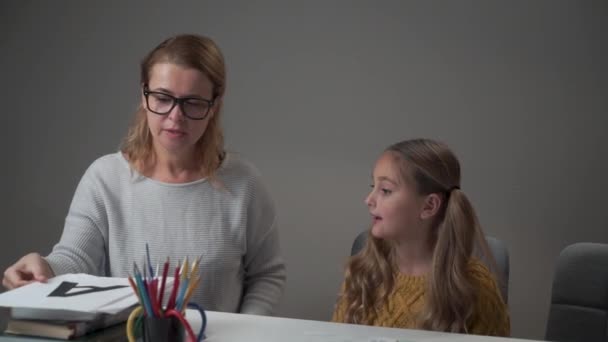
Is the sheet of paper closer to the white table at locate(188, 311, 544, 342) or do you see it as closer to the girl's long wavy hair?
the white table at locate(188, 311, 544, 342)

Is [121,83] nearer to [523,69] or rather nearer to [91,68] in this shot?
[91,68]

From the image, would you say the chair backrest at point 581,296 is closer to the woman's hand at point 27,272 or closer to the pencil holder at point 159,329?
the pencil holder at point 159,329

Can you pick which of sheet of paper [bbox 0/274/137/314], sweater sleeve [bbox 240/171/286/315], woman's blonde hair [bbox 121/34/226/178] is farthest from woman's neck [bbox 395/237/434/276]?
sheet of paper [bbox 0/274/137/314]

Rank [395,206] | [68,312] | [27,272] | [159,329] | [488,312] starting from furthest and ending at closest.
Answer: [395,206] < [488,312] < [27,272] < [68,312] < [159,329]

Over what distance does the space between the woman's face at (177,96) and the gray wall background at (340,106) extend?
3.94 feet

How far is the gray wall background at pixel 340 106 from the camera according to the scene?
8.89 feet

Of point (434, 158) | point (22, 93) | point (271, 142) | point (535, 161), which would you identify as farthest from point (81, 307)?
point (22, 93)

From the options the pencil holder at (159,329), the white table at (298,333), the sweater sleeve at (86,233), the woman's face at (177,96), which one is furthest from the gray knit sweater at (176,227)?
the pencil holder at (159,329)

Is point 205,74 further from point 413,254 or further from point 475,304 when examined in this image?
point 475,304

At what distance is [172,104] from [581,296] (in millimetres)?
1305

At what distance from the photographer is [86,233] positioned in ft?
6.05

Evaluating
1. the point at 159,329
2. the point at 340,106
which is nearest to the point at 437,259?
the point at 159,329

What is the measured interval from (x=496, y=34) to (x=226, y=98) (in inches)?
47.8

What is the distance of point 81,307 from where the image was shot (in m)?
1.22
